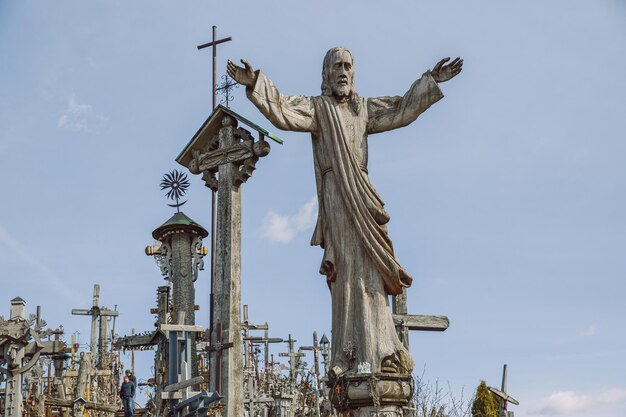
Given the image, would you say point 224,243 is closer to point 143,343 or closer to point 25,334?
point 25,334

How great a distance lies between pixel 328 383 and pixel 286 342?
Result: 66.4 feet

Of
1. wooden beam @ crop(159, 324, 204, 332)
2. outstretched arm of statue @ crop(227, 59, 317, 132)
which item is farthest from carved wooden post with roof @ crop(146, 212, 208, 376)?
outstretched arm of statue @ crop(227, 59, 317, 132)

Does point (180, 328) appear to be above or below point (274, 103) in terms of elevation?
below

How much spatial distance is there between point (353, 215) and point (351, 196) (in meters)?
0.15

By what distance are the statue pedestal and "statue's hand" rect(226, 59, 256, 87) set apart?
2471 millimetres

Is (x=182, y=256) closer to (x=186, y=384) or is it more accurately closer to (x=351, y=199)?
(x=186, y=384)

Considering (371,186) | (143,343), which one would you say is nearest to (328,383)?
(371,186)

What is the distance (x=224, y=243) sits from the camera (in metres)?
8.46

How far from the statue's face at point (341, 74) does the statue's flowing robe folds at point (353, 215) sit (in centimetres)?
9

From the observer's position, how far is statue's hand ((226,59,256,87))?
706 cm

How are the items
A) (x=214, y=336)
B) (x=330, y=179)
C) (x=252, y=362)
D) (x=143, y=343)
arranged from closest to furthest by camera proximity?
(x=330, y=179), (x=214, y=336), (x=143, y=343), (x=252, y=362)

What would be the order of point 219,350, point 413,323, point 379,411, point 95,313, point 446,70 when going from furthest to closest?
point 95,313
point 413,323
point 219,350
point 446,70
point 379,411

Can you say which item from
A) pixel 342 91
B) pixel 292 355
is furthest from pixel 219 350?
pixel 292 355

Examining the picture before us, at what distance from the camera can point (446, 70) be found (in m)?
7.38
